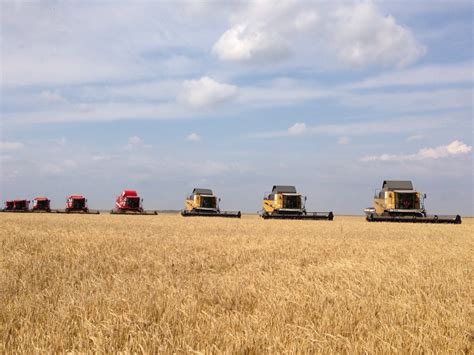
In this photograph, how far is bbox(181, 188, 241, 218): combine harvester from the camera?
52.8 metres

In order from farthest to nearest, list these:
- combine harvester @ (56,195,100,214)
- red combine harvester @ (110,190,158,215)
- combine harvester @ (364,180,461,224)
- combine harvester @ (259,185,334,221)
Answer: combine harvester @ (56,195,100,214) < red combine harvester @ (110,190,158,215) < combine harvester @ (259,185,334,221) < combine harvester @ (364,180,461,224)

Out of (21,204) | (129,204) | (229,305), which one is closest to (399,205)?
(129,204)

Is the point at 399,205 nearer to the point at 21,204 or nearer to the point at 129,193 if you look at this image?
the point at 129,193

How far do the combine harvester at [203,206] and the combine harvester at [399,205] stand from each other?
1530 centimetres

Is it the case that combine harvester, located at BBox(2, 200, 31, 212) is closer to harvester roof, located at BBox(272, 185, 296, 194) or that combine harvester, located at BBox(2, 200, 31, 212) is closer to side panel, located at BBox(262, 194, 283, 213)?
side panel, located at BBox(262, 194, 283, 213)

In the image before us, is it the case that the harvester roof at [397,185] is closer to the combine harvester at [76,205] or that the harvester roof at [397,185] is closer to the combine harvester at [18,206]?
the combine harvester at [76,205]

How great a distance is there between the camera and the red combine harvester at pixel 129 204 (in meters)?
60.2

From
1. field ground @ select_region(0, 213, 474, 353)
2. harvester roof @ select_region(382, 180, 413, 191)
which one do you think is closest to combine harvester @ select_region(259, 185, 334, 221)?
harvester roof @ select_region(382, 180, 413, 191)

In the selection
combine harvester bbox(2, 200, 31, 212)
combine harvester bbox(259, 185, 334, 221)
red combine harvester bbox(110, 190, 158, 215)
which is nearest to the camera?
combine harvester bbox(259, 185, 334, 221)

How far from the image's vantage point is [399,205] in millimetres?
43594

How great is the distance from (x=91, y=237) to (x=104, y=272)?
22.9ft

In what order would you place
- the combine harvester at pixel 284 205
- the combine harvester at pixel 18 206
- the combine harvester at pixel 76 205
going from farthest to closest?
the combine harvester at pixel 18 206 → the combine harvester at pixel 76 205 → the combine harvester at pixel 284 205

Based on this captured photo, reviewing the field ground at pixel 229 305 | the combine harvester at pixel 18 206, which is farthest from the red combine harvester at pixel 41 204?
the field ground at pixel 229 305

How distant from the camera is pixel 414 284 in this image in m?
8.08
